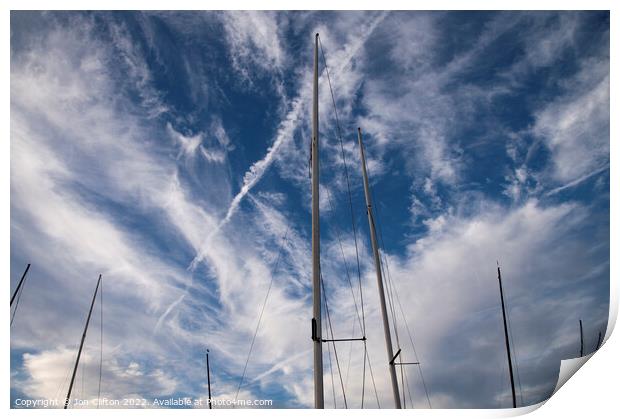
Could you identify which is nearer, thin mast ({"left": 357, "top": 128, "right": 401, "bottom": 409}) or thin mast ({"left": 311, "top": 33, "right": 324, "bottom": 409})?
thin mast ({"left": 311, "top": 33, "right": 324, "bottom": 409})

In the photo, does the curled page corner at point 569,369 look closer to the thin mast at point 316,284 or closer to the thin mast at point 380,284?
the thin mast at point 316,284

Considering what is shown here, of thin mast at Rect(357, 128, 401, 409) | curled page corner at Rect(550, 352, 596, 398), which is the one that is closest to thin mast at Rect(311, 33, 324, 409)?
curled page corner at Rect(550, 352, 596, 398)

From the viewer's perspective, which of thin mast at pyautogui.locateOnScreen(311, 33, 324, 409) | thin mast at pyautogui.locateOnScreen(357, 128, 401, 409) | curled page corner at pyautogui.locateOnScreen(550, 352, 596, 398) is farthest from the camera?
thin mast at pyautogui.locateOnScreen(357, 128, 401, 409)

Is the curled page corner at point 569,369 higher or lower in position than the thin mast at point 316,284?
lower

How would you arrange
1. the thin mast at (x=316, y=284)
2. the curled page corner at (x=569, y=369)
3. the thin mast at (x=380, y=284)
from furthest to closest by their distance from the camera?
1. the thin mast at (x=380, y=284)
2. the thin mast at (x=316, y=284)
3. the curled page corner at (x=569, y=369)

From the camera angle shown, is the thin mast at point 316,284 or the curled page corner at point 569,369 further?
the thin mast at point 316,284

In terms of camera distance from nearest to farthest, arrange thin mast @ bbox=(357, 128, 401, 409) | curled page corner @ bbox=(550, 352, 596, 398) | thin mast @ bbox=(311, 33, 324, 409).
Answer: curled page corner @ bbox=(550, 352, 596, 398) < thin mast @ bbox=(311, 33, 324, 409) < thin mast @ bbox=(357, 128, 401, 409)

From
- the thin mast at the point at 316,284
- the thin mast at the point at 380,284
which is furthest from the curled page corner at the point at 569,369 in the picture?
the thin mast at the point at 380,284

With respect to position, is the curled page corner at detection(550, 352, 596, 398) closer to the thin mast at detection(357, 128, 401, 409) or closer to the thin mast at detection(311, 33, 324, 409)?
the thin mast at detection(311, 33, 324, 409)

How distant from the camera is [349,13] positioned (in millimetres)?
5652

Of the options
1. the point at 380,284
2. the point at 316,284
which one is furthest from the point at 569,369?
the point at 380,284
